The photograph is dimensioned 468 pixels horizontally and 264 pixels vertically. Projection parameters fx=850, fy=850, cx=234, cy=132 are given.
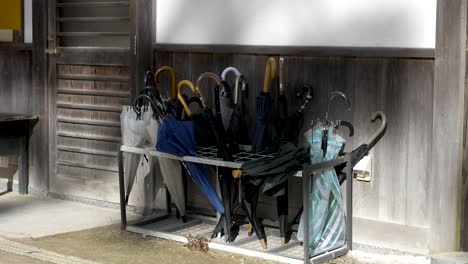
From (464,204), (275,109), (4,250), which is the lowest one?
(4,250)

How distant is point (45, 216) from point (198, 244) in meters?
1.73

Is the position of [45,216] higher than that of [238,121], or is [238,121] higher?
[238,121]

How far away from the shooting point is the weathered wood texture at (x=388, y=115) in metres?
5.54

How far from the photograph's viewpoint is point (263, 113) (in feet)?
19.2

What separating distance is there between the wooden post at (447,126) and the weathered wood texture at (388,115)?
0.42 feet

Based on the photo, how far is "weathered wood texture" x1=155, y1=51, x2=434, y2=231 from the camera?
5.54 m

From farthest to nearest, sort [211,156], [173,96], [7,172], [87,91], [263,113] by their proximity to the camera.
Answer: [7,172] < [87,91] < [173,96] < [211,156] < [263,113]

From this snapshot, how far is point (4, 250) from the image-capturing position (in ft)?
19.3

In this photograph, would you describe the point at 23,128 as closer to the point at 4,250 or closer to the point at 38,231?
the point at 38,231

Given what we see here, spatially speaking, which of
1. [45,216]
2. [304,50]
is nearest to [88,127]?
[45,216]

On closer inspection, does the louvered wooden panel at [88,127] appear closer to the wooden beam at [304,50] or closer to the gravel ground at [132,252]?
the wooden beam at [304,50]

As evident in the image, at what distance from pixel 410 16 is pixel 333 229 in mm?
1490

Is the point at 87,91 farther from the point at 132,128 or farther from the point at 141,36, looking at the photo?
the point at 132,128

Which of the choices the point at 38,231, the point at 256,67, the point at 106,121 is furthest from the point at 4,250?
the point at 256,67
